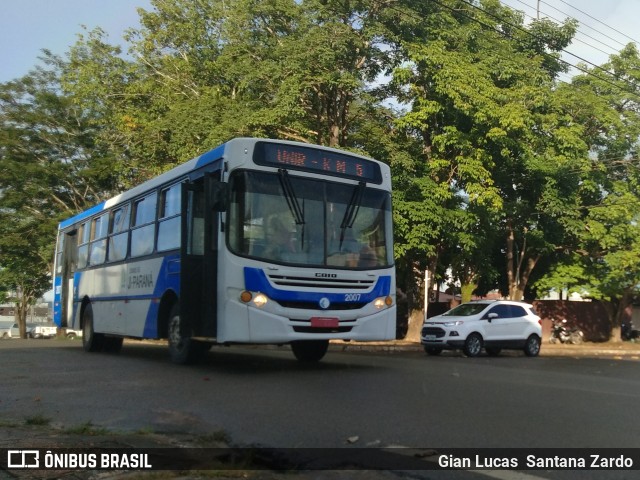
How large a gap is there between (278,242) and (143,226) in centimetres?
428

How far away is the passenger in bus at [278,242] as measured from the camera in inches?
428

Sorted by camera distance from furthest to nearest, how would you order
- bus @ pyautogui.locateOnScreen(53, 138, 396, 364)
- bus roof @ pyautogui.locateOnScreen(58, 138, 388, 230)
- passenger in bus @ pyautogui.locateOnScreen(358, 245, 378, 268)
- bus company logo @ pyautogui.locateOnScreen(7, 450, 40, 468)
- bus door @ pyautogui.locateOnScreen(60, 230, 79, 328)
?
bus door @ pyautogui.locateOnScreen(60, 230, 79, 328)
passenger in bus @ pyautogui.locateOnScreen(358, 245, 378, 268)
bus roof @ pyautogui.locateOnScreen(58, 138, 388, 230)
bus @ pyautogui.locateOnScreen(53, 138, 396, 364)
bus company logo @ pyautogui.locateOnScreen(7, 450, 40, 468)

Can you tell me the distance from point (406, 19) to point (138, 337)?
1405 cm

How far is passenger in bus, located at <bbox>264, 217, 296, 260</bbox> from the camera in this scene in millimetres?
10867

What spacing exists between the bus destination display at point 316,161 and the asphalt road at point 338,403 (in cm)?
334

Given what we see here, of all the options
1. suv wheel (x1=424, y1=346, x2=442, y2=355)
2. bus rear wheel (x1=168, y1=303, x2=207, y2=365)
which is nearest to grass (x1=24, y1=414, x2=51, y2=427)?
bus rear wheel (x1=168, y1=303, x2=207, y2=365)

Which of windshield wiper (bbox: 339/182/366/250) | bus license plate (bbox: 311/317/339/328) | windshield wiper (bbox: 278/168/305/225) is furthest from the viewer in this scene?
windshield wiper (bbox: 339/182/366/250)

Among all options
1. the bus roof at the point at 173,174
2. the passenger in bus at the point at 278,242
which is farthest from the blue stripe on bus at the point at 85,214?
the passenger in bus at the point at 278,242

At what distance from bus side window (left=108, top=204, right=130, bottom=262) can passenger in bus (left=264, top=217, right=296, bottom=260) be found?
16.7 feet

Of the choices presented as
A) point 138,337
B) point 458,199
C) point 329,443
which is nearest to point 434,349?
point 458,199

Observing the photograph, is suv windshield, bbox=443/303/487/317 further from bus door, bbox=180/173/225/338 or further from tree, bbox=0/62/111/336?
tree, bbox=0/62/111/336

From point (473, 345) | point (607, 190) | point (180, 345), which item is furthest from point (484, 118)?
point (180, 345)

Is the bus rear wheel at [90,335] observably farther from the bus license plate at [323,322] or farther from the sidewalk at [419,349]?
the bus license plate at [323,322]

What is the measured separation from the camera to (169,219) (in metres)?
12.8
